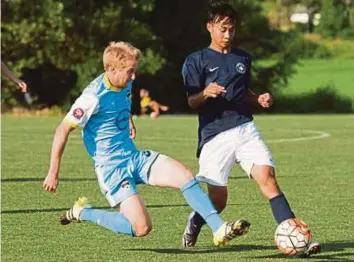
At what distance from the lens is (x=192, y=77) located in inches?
360

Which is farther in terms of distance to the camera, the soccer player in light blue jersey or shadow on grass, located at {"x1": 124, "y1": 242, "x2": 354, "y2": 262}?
shadow on grass, located at {"x1": 124, "y1": 242, "x2": 354, "y2": 262}

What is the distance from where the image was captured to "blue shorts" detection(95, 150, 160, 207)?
28.6ft

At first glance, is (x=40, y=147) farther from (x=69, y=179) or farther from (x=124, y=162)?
(x=124, y=162)

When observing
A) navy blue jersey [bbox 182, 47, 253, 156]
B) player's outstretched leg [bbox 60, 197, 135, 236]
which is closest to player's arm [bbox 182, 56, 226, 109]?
navy blue jersey [bbox 182, 47, 253, 156]

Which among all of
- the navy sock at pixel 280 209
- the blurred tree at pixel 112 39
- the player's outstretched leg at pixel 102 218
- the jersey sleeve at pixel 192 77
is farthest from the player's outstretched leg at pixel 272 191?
the blurred tree at pixel 112 39

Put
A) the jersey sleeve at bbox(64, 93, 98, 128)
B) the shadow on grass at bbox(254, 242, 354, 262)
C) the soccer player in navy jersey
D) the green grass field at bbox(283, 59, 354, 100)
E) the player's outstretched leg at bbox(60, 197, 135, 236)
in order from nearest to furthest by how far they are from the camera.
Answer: the jersey sleeve at bbox(64, 93, 98, 128), the shadow on grass at bbox(254, 242, 354, 262), the player's outstretched leg at bbox(60, 197, 135, 236), the soccer player in navy jersey, the green grass field at bbox(283, 59, 354, 100)

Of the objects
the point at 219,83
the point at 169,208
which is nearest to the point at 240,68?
the point at 219,83

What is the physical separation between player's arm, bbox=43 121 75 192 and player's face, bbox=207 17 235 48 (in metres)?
1.40

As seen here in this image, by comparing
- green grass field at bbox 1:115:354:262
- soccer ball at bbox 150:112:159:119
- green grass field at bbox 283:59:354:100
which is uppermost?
green grass field at bbox 1:115:354:262

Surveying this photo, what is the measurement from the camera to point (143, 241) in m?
9.70

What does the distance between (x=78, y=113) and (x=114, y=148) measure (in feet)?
1.42

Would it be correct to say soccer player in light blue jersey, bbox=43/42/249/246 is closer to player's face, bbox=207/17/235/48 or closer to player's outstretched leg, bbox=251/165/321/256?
player's outstretched leg, bbox=251/165/321/256

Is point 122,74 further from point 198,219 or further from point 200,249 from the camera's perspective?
point 200,249

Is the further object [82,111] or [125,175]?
[125,175]
